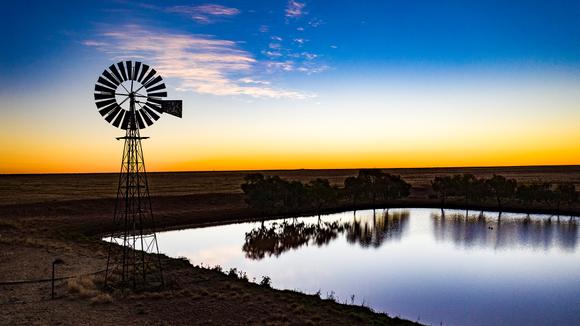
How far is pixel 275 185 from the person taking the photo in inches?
2714

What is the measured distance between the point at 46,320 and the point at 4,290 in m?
6.70

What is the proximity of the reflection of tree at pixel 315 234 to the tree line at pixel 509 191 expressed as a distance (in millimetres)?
26048

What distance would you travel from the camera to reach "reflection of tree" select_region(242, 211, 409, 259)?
45287 millimetres

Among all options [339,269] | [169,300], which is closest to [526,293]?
[339,269]

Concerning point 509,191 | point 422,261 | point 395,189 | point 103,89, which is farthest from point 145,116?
point 509,191

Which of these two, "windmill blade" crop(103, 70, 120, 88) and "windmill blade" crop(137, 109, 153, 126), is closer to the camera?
"windmill blade" crop(103, 70, 120, 88)

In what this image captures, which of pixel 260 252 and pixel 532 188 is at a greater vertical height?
pixel 532 188

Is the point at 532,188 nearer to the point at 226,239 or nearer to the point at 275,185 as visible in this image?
the point at 275,185

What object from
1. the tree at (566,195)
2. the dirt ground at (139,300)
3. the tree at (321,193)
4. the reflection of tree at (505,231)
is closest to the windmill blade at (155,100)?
the dirt ground at (139,300)

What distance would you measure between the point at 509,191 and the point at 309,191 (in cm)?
4265

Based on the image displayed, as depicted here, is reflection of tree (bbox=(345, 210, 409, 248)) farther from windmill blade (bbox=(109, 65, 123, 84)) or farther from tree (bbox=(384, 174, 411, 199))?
windmill blade (bbox=(109, 65, 123, 84))

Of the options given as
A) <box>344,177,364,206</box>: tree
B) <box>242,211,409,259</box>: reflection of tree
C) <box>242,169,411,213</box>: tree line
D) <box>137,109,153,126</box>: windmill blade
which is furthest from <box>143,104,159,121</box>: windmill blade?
<box>344,177,364,206</box>: tree

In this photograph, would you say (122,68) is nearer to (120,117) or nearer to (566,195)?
(120,117)

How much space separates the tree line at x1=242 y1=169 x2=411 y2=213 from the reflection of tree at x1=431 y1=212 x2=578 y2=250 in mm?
20854
